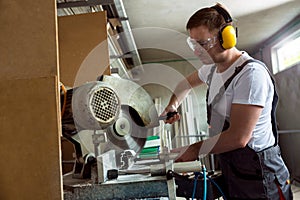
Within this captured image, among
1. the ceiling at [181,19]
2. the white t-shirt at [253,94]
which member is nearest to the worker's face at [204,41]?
the white t-shirt at [253,94]

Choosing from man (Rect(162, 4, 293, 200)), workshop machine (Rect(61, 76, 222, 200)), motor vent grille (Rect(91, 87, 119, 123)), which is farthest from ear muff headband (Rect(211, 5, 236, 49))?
motor vent grille (Rect(91, 87, 119, 123))

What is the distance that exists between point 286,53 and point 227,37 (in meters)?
3.93

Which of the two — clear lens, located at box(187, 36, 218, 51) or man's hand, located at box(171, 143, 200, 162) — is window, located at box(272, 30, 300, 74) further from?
man's hand, located at box(171, 143, 200, 162)

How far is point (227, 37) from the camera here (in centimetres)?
114

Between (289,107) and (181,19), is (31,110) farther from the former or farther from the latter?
(289,107)

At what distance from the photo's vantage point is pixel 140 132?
3.75 ft

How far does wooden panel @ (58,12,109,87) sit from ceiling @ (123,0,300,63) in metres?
1.32

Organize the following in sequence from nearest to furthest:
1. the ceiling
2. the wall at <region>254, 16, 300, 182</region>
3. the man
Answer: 1. the man
2. the ceiling
3. the wall at <region>254, 16, 300, 182</region>

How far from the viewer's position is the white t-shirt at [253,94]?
1.03 m

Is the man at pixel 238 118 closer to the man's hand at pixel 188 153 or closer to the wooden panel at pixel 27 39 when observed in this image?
the man's hand at pixel 188 153

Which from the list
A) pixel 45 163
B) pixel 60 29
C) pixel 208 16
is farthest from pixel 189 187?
pixel 60 29

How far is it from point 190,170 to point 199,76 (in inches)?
30.2

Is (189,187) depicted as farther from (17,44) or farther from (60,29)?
(60,29)

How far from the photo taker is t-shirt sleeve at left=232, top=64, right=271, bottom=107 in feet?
3.36
